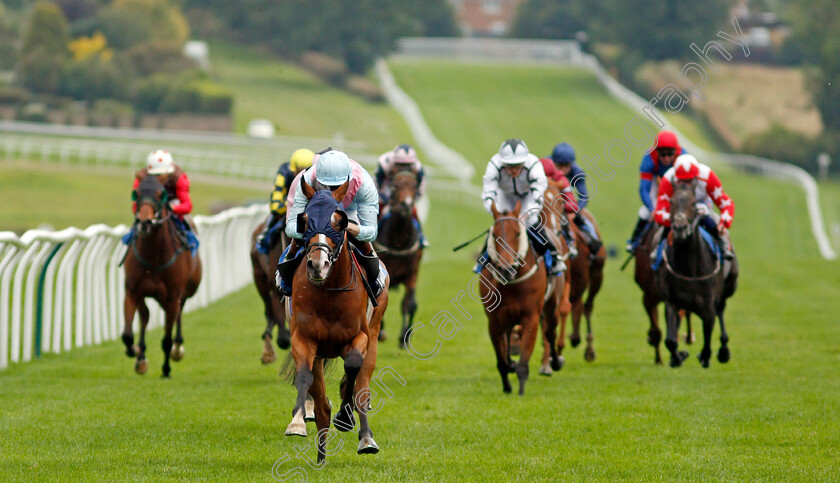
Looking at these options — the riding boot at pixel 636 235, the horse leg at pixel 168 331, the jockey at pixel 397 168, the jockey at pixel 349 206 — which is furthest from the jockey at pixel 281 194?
the riding boot at pixel 636 235

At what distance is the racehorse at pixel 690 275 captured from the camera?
10109 mm

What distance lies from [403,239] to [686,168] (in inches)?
136

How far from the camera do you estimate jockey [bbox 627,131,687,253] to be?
11.2 m

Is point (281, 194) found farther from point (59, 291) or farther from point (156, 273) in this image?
point (59, 291)

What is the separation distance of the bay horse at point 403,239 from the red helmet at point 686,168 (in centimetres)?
300

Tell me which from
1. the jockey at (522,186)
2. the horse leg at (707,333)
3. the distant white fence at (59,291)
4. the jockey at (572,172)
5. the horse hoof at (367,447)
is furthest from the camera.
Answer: the jockey at (572,172)

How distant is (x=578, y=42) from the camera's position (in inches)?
2992

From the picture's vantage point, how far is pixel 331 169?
22.5 feet

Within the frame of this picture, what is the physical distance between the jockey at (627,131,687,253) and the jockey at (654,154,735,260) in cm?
46

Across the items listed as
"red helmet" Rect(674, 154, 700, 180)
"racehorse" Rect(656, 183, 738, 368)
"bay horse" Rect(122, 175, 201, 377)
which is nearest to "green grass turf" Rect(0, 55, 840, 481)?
"bay horse" Rect(122, 175, 201, 377)

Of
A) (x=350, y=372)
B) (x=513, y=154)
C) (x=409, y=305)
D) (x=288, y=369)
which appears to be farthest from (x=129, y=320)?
(x=350, y=372)

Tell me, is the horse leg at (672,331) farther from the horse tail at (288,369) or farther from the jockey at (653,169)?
the horse tail at (288,369)

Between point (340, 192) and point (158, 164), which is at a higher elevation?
point (158, 164)

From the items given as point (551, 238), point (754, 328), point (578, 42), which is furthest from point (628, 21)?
point (551, 238)
